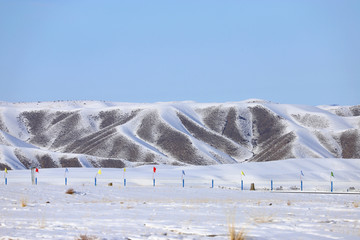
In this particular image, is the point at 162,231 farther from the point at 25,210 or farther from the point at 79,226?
the point at 25,210

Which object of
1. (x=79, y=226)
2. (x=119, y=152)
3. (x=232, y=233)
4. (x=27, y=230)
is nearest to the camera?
(x=232, y=233)

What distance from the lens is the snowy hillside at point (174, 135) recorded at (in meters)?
118

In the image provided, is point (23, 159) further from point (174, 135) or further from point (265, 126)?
point (265, 126)

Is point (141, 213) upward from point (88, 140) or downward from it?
downward

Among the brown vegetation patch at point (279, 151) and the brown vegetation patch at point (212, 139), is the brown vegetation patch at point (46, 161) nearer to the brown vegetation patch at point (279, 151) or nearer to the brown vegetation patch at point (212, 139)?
the brown vegetation patch at point (279, 151)

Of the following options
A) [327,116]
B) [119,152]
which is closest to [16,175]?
[119,152]

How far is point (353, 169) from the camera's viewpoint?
69.9 metres

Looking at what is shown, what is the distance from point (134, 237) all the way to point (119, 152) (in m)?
119

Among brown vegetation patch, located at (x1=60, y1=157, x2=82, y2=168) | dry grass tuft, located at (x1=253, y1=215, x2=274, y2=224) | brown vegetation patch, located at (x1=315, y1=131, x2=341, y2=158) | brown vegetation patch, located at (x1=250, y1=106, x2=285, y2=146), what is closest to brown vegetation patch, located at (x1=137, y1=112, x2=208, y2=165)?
brown vegetation patch, located at (x1=250, y1=106, x2=285, y2=146)

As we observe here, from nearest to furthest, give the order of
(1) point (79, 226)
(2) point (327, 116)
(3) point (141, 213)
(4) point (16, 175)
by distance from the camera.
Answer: (1) point (79, 226), (3) point (141, 213), (4) point (16, 175), (2) point (327, 116)

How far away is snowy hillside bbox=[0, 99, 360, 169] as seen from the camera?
4660 inches

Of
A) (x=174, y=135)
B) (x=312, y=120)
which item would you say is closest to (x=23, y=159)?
(x=174, y=135)

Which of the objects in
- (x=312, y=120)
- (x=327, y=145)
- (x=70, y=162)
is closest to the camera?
(x=70, y=162)

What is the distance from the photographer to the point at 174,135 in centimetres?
13988
